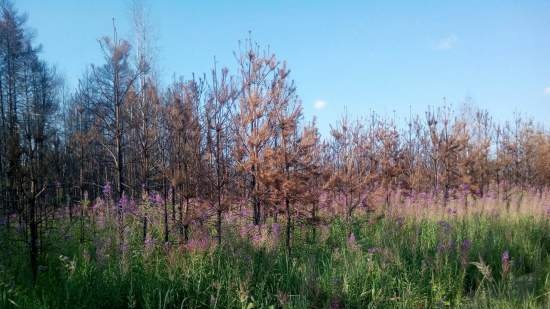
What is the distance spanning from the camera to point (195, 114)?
6.67m

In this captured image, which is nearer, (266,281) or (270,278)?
(266,281)

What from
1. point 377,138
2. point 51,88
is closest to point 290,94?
point 377,138

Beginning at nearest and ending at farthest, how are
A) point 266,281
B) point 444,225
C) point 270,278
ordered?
point 266,281 < point 270,278 < point 444,225

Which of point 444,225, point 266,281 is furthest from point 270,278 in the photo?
point 444,225

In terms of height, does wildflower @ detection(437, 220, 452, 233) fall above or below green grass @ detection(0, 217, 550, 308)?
above

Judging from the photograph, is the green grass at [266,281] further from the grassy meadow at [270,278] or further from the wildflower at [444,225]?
the wildflower at [444,225]

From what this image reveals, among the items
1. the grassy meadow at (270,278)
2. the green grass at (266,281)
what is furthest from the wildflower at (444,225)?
the green grass at (266,281)

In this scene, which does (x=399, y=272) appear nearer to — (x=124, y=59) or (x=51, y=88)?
(x=124, y=59)

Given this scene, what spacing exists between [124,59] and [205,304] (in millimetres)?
4899

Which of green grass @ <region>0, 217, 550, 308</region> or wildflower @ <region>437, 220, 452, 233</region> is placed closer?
green grass @ <region>0, 217, 550, 308</region>

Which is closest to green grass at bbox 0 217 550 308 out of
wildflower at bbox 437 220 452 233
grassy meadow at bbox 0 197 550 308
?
grassy meadow at bbox 0 197 550 308

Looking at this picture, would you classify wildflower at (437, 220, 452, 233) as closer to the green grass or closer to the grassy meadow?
the grassy meadow

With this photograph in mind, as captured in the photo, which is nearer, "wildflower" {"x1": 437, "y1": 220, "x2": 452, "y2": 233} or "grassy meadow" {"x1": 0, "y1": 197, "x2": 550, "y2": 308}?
"grassy meadow" {"x1": 0, "y1": 197, "x2": 550, "y2": 308}

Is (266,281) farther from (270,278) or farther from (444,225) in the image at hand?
(444,225)
